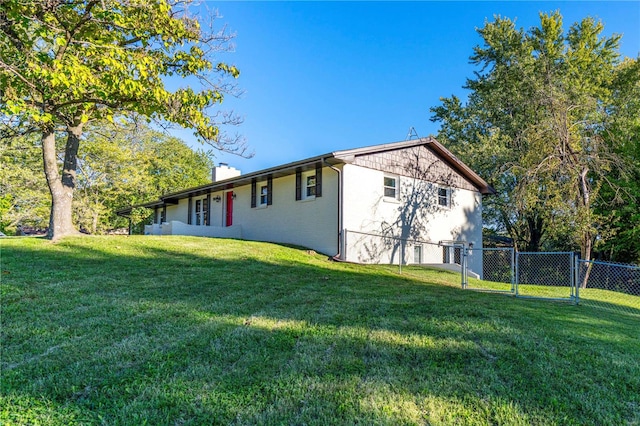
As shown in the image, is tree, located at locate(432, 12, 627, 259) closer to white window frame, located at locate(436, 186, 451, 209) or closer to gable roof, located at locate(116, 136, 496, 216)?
gable roof, located at locate(116, 136, 496, 216)

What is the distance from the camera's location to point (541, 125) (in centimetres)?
1397

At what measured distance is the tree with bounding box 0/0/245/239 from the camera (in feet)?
21.7

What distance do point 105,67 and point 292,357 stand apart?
842 centimetres

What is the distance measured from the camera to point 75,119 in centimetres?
1004

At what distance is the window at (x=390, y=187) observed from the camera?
45.1 feet

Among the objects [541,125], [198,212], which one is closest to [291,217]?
[198,212]

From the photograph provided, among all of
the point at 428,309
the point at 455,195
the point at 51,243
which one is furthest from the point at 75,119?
the point at 455,195

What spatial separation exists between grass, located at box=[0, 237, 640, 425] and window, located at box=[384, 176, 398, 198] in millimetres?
7584

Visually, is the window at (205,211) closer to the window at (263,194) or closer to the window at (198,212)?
the window at (198,212)

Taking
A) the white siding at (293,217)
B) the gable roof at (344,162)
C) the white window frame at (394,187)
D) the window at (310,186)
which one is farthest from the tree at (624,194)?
the window at (310,186)

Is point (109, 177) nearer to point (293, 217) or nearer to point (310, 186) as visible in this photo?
point (293, 217)

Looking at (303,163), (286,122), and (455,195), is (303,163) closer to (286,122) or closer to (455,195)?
(286,122)

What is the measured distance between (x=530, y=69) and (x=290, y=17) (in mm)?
13534

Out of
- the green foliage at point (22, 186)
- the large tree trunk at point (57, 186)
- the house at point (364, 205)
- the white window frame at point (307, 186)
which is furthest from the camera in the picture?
the green foliage at point (22, 186)
